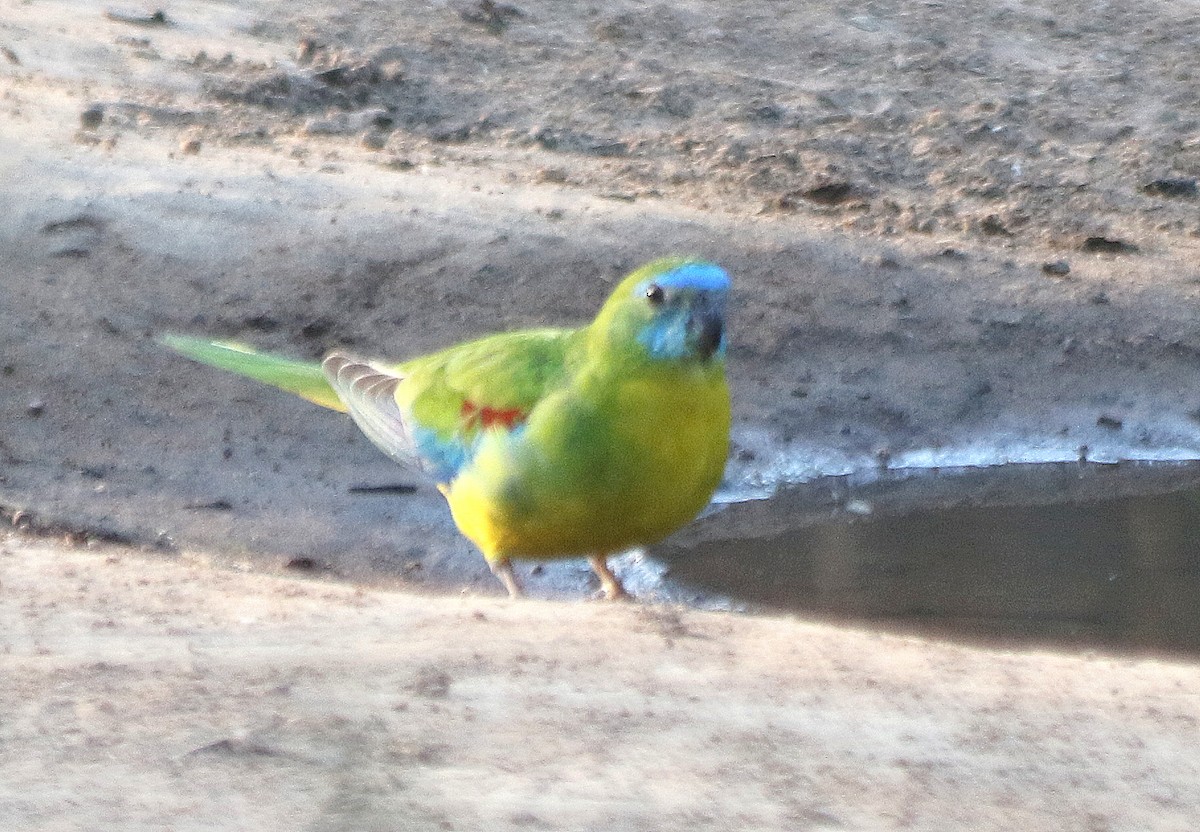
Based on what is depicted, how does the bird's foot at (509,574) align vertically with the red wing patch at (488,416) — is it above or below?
below

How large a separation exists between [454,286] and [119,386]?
1.34 meters

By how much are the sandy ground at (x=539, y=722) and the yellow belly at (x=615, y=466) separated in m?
0.26

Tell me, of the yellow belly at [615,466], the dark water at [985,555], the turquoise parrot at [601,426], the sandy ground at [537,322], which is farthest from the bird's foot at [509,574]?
the dark water at [985,555]

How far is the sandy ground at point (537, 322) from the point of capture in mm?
2723

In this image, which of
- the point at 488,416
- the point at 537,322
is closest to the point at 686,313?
the point at 488,416

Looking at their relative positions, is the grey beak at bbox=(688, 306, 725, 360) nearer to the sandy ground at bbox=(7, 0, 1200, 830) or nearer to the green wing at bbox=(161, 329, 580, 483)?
the green wing at bbox=(161, 329, 580, 483)

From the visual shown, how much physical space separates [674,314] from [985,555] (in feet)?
6.70

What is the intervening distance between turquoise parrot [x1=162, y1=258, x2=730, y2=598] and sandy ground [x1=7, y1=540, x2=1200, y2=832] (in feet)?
0.97

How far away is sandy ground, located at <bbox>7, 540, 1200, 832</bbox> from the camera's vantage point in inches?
99.0

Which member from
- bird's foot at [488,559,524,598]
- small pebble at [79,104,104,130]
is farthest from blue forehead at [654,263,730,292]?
small pebble at [79,104,104,130]

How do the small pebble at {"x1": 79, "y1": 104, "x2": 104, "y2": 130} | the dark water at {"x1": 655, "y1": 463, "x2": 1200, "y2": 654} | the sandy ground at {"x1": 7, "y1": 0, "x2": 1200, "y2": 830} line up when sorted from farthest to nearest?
the small pebble at {"x1": 79, "y1": 104, "x2": 104, "y2": 130} → the dark water at {"x1": 655, "y1": 463, "x2": 1200, "y2": 654} → the sandy ground at {"x1": 7, "y1": 0, "x2": 1200, "y2": 830}

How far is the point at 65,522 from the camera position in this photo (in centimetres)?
515

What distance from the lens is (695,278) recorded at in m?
3.80

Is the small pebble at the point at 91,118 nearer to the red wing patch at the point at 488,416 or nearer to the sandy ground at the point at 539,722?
the red wing patch at the point at 488,416
